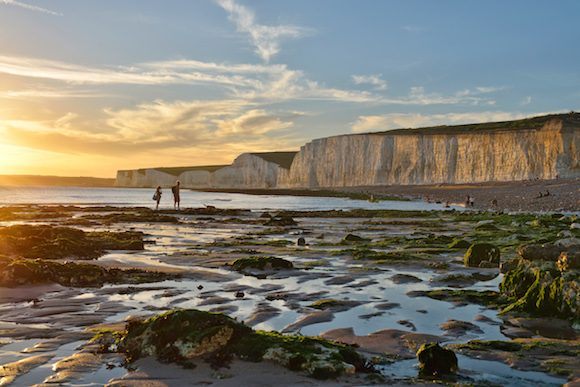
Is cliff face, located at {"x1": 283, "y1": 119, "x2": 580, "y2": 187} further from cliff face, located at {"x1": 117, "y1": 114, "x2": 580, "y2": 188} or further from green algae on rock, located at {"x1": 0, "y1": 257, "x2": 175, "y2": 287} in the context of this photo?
green algae on rock, located at {"x1": 0, "y1": 257, "x2": 175, "y2": 287}

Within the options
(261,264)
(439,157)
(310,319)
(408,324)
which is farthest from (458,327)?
(439,157)

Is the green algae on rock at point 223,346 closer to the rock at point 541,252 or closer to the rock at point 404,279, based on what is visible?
the rock at point 541,252

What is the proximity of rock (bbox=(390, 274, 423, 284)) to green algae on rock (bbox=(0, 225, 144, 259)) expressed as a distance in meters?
8.93

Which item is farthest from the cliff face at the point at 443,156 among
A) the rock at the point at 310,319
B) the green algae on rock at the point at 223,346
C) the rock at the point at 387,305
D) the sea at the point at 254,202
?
the green algae on rock at the point at 223,346

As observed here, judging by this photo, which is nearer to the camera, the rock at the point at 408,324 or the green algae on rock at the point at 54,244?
the rock at the point at 408,324

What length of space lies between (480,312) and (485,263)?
17.0 ft

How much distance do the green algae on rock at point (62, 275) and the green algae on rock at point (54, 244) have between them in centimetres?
393

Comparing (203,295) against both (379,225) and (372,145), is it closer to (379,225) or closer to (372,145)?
(379,225)

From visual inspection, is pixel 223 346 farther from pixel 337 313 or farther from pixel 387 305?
pixel 387 305

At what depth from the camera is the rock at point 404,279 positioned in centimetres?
1173

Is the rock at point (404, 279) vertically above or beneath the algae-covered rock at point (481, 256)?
beneath

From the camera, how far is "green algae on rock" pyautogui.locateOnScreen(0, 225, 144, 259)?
623 inches

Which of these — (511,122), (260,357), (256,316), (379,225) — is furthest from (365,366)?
(511,122)

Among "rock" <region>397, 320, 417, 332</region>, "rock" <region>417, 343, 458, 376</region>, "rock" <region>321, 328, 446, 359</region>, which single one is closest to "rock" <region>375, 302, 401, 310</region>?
"rock" <region>397, 320, 417, 332</region>
